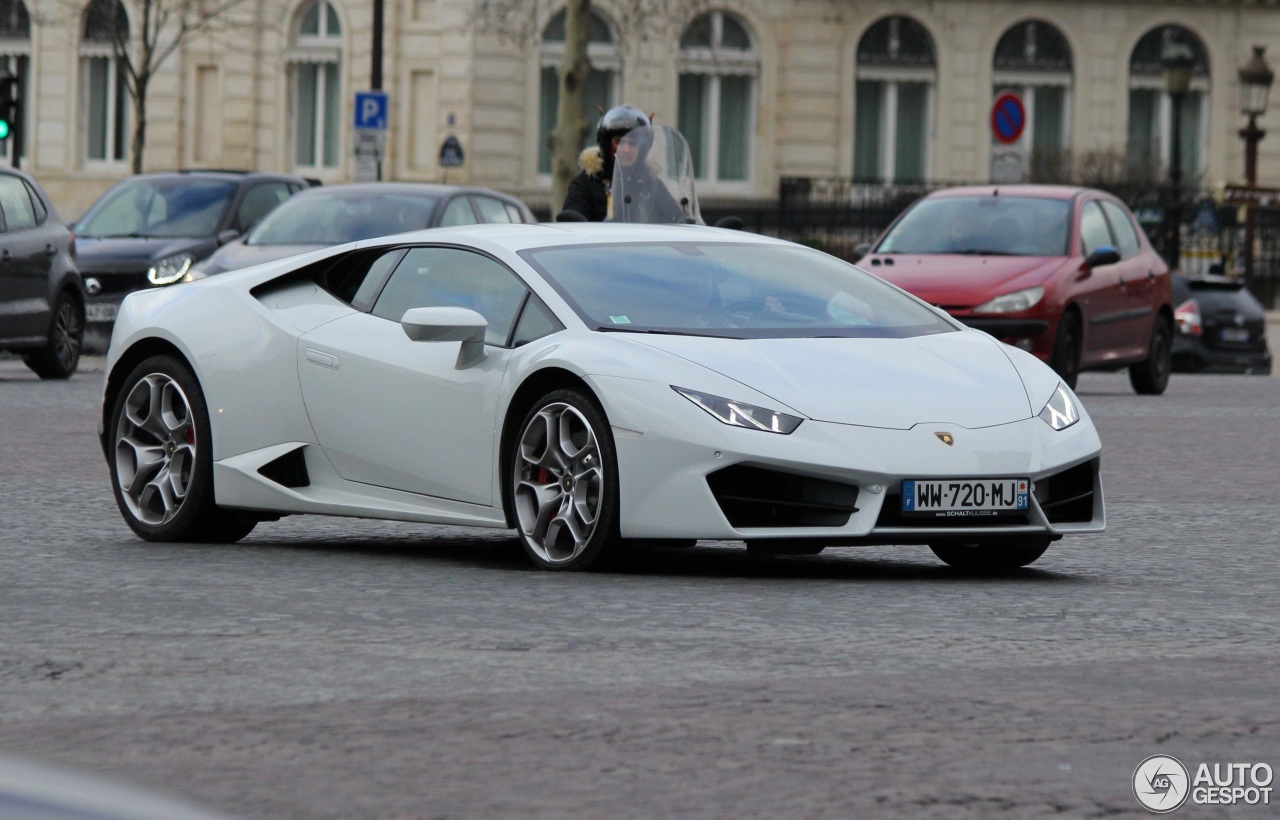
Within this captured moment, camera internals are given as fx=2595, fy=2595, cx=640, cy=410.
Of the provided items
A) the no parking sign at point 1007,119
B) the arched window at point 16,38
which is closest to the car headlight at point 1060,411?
the no parking sign at point 1007,119

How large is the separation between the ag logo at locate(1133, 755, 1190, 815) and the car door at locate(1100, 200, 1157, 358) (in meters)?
16.0

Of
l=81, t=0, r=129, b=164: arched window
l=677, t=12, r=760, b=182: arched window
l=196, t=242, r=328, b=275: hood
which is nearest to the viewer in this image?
l=196, t=242, r=328, b=275: hood

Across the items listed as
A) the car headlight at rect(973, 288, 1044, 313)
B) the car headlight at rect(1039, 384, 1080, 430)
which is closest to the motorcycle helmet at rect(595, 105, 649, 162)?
the car headlight at rect(1039, 384, 1080, 430)

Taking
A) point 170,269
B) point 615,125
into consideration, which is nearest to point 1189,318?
point 170,269

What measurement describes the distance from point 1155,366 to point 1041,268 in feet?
9.77

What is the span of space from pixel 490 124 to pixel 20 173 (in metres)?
26.0

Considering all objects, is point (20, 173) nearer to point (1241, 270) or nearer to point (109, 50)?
point (1241, 270)

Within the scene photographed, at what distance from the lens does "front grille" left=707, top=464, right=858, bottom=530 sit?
8.16m

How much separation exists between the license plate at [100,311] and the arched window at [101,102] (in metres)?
26.5

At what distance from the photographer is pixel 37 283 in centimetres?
2102

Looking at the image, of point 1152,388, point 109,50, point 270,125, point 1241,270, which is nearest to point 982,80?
point 1241,270

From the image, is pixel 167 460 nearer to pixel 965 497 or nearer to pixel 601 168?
pixel 965 497

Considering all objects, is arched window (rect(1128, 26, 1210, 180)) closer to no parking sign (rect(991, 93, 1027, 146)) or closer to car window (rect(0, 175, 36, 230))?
no parking sign (rect(991, 93, 1027, 146))

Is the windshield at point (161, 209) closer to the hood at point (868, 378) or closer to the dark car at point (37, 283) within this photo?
the dark car at point (37, 283)
